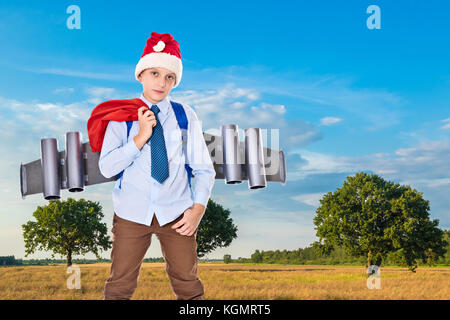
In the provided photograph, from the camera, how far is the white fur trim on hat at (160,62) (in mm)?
3635

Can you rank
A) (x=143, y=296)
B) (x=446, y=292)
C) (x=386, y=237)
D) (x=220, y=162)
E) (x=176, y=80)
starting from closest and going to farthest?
1. (x=176, y=80)
2. (x=220, y=162)
3. (x=143, y=296)
4. (x=446, y=292)
5. (x=386, y=237)

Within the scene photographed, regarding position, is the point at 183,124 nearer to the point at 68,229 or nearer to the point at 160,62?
the point at 160,62

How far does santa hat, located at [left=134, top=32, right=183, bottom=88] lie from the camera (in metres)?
3.64

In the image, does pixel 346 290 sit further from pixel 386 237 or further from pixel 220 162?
pixel 386 237

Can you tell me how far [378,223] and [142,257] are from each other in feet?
66.7

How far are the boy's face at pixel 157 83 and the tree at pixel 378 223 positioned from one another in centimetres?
1926

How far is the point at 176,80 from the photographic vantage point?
3729 millimetres

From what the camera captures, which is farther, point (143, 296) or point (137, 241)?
point (143, 296)

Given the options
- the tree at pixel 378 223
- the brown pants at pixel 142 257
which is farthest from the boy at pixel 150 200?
the tree at pixel 378 223

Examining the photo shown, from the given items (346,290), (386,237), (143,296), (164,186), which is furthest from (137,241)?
(386,237)

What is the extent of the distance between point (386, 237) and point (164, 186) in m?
20.0

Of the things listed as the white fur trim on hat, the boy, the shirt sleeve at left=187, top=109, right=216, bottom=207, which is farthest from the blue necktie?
the white fur trim on hat

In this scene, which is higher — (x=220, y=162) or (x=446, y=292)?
(x=220, y=162)
